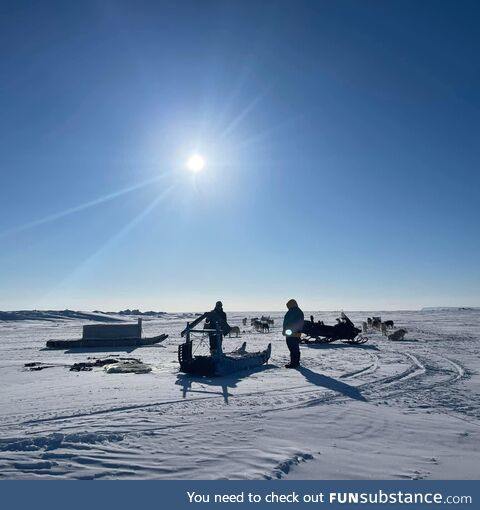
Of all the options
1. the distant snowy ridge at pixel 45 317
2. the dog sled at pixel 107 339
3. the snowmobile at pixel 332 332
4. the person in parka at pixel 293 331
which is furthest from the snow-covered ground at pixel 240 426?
the distant snowy ridge at pixel 45 317

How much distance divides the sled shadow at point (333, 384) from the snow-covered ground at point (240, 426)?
0.04 metres

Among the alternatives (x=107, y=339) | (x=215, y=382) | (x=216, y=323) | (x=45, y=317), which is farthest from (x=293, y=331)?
(x=45, y=317)

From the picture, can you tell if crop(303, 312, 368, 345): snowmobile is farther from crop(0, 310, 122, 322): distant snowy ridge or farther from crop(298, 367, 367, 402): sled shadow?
crop(0, 310, 122, 322): distant snowy ridge

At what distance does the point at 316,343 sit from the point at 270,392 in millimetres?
14923

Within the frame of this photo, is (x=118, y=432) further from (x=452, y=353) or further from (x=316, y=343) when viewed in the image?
(x=316, y=343)

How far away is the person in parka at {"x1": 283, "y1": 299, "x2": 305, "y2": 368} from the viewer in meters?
12.6

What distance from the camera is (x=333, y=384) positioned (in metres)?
9.48

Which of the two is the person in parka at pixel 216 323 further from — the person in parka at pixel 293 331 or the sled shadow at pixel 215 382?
the person in parka at pixel 293 331

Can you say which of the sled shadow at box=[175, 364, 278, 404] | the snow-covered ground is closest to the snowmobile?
the sled shadow at box=[175, 364, 278, 404]
